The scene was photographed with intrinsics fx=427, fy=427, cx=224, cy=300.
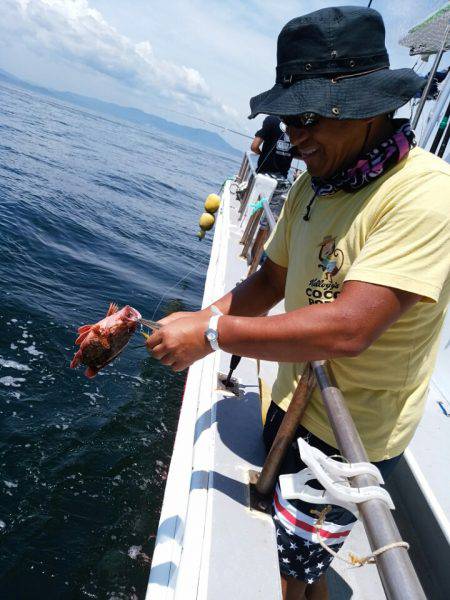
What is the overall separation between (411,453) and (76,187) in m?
16.6

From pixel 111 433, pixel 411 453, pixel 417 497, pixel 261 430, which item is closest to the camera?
pixel 261 430

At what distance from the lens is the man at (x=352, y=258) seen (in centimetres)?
131

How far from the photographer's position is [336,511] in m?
1.75

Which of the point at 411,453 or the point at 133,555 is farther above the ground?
the point at 411,453

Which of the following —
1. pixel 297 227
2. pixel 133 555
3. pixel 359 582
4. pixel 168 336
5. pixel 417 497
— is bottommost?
pixel 133 555

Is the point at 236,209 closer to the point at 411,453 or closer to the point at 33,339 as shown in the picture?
the point at 33,339

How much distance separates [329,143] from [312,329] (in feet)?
2.36

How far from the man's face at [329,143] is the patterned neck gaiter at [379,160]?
5 centimetres

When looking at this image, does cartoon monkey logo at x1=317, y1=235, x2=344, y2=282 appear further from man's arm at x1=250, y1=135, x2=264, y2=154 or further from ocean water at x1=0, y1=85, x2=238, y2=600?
man's arm at x1=250, y1=135, x2=264, y2=154

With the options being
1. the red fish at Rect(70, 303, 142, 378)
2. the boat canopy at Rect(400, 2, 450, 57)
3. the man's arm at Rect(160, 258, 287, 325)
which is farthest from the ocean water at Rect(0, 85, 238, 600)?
the boat canopy at Rect(400, 2, 450, 57)

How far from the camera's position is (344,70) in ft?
4.84

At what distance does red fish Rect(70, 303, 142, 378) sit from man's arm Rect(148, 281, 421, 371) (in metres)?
0.90

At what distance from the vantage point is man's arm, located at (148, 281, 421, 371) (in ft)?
4.34

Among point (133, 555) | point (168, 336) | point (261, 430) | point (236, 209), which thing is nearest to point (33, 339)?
point (133, 555)
